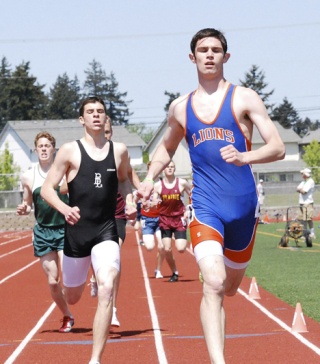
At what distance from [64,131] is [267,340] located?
10114cm

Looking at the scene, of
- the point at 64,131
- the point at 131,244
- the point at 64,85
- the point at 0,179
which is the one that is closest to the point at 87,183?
the point at 131,244

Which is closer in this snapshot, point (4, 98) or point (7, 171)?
point (7, 171)

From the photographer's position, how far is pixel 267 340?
9.91m

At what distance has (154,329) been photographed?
435 inches

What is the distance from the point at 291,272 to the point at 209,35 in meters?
11.8

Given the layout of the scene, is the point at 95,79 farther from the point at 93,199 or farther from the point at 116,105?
the point at 93,199

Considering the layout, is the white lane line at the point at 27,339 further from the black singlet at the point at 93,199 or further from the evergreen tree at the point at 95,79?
the evergreen tree at the point at 95,79

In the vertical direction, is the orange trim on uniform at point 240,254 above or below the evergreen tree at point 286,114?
below

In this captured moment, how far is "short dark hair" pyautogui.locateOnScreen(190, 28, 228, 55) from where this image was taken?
713 cm

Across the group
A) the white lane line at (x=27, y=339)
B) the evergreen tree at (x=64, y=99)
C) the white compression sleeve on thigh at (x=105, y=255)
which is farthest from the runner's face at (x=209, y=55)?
the evergreen tree at (x=64, y=99)

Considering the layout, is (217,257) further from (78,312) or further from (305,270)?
(305,270)

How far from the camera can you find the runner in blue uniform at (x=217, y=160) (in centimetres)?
680

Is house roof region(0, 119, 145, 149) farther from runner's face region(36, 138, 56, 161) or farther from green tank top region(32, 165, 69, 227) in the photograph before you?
runner's face region(36, 138, 56, 161)

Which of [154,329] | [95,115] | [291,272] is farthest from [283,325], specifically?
[291,272]
